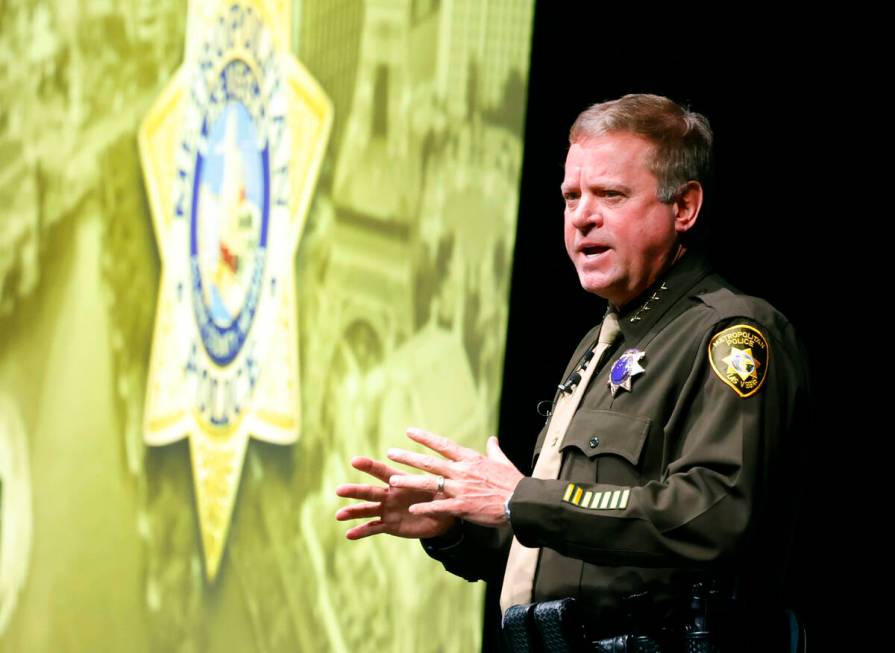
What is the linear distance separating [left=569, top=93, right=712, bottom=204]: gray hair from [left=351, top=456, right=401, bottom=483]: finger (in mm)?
591

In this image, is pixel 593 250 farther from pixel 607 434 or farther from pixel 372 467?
pixel 372 467

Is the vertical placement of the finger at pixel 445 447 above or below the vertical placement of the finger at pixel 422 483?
above

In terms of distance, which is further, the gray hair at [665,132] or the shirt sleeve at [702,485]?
the gray hair at [665,132]

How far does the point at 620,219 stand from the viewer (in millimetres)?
1892

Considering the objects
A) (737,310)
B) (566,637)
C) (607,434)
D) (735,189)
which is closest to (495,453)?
(607,434)

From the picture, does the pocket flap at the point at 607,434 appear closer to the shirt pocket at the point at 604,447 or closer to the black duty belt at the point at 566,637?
the shirt pocket at the point at 604,447

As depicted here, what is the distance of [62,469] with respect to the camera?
155 inches

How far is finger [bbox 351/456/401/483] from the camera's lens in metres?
1.88

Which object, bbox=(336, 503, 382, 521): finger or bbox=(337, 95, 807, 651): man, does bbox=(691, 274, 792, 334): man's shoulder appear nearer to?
bbox=(337, 95, 807, 651): man

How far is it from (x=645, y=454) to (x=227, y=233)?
2.04 m

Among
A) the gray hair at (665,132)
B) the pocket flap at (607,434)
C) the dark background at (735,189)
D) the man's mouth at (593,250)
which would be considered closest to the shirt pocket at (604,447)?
the pocket flap at (607,434)

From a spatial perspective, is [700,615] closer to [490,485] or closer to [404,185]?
[490,485]

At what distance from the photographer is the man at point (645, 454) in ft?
5.36

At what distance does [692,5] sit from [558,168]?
0.48 meters
